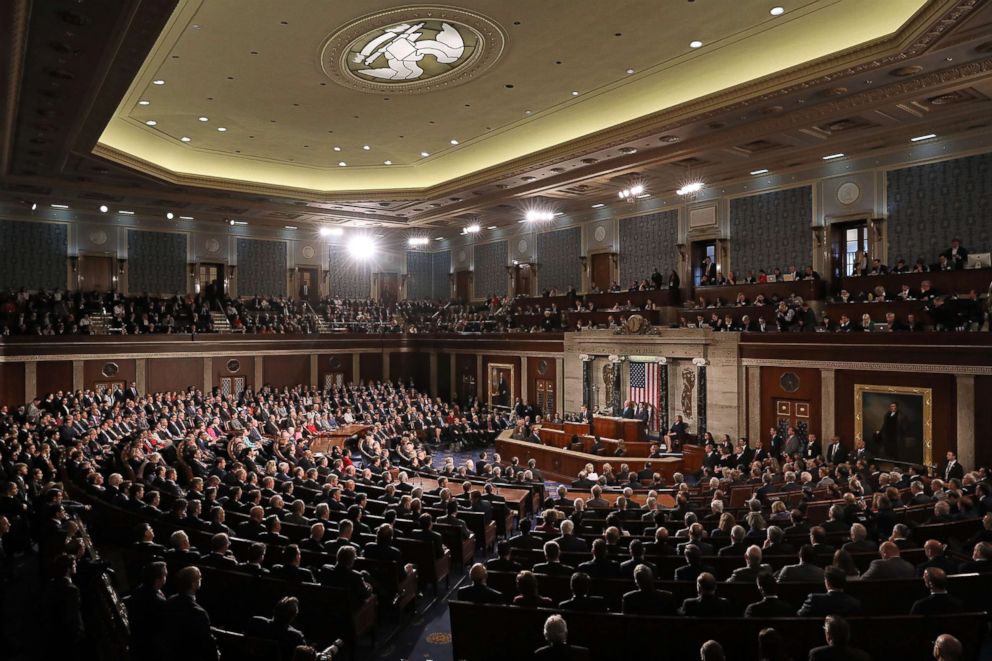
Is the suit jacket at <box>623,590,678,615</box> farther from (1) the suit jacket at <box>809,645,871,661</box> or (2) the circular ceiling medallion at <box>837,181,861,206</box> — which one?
(2) the circular ceiling medallion at <box>837,181,861,206</box>

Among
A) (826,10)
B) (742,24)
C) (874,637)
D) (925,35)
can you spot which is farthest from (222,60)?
(874,637)

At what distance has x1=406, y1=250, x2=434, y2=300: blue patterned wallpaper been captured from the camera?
110 feet

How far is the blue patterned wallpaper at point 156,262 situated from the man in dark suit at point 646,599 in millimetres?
26478

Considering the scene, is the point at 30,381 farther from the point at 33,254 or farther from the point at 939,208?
the point at 939,208

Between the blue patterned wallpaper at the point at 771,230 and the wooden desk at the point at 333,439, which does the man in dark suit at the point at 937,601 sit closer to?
the blue patterned wallpaper at the point at 771,230

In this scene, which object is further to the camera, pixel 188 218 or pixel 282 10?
pixel 188 218

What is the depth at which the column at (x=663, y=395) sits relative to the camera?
19109 mm

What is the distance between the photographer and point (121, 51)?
10484 mm

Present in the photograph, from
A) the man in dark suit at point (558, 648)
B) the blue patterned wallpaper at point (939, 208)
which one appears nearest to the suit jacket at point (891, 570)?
the man in dark suit at point (558, 648)

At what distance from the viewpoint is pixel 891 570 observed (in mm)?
5828

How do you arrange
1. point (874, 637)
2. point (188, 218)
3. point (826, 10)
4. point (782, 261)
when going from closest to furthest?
point (874, 637)
point (826, 10)
point (782, 261)
point (188, 218)

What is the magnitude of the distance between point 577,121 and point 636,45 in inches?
183

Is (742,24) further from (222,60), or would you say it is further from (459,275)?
(459,275)

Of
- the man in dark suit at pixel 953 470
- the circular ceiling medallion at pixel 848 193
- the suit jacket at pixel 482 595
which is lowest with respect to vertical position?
the man in dark suit at pixel 953 470
